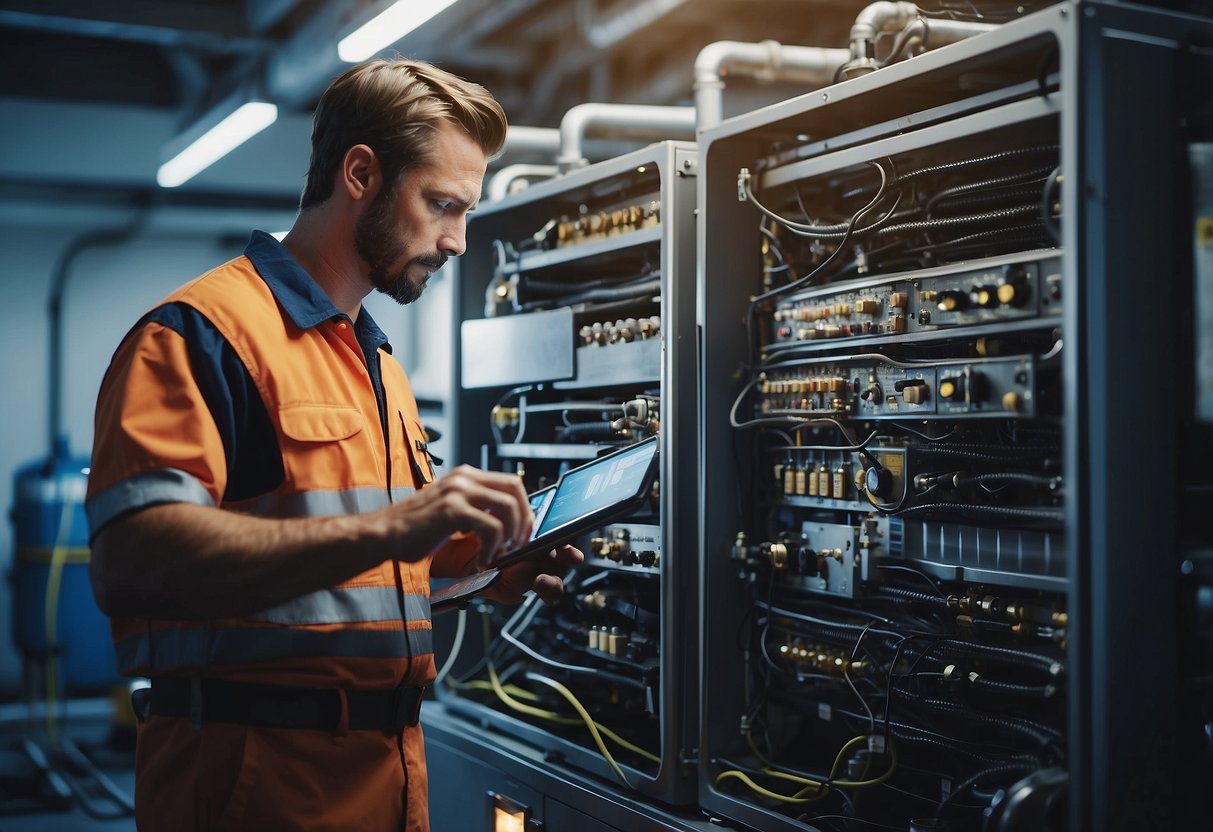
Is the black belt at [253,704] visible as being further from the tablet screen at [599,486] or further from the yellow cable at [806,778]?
the yellow cable at [806,778]

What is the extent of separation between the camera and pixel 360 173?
1615 millimetres

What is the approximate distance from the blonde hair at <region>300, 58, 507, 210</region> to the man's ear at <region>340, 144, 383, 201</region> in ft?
0.05

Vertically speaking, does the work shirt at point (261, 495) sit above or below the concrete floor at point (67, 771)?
above

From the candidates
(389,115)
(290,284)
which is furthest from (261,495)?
(389,115)

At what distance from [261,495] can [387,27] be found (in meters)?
1.96

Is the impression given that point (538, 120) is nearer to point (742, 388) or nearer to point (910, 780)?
point (742, 388)

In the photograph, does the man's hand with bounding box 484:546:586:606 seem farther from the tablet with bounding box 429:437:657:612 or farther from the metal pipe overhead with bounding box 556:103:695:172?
the metal pipe overhead with bounding box 556:103:695:172

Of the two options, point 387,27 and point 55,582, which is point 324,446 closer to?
point 387,27

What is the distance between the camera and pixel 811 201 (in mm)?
2221

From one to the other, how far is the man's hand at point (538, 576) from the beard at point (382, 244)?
52 cm

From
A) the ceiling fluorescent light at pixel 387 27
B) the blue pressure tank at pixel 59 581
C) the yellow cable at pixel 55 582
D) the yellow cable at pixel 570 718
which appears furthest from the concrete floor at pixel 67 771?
the ceiling fluorescent light at pixel 387 27

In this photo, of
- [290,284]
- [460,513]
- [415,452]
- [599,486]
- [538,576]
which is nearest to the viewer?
[460,513]

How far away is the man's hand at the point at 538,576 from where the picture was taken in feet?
6.20

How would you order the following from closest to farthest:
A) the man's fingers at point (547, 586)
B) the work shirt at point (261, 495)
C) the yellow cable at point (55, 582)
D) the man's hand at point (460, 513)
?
the man's hand at point (460, 513)
the work shirt at point (261, 495)
the man's fingers at point (547, 586)
the yellow cable at point (55, 582)
